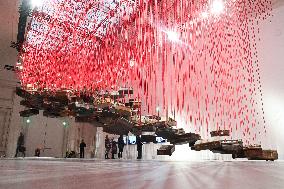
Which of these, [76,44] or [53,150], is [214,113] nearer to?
[76,44]

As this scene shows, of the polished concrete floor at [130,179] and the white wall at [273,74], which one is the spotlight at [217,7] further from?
the polished concrete floor at [130,179]

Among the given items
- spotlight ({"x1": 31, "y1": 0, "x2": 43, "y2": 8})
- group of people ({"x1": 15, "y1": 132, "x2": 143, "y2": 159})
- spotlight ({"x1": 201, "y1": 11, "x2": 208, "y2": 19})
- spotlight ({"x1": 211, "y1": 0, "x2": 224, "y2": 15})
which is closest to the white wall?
spotlight ({"x1": 211, "y1": 0, "x2": 224, "y2": 15})

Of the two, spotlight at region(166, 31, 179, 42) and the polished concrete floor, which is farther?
spotlight at region(166, 31, 179, 42)

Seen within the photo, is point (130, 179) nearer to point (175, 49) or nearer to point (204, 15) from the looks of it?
point (204, 15)

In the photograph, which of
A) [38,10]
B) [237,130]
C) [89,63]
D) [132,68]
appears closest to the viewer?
[38,10]

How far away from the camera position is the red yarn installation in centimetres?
1387

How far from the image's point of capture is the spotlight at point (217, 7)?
1402 cm

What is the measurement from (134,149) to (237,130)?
6.78 meters

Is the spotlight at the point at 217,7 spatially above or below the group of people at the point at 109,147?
above

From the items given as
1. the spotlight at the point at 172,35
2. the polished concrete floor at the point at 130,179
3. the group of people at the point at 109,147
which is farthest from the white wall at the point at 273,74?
the polished concrete floor at the point at 130,179

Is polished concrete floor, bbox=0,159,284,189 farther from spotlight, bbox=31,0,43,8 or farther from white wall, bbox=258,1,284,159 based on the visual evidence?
white wall, bbox=258,1,284,159

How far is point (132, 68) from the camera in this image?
692 inches

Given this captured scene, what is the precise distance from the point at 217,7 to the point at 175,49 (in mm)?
5295

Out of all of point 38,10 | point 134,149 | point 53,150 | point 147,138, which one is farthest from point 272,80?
point 53,150
